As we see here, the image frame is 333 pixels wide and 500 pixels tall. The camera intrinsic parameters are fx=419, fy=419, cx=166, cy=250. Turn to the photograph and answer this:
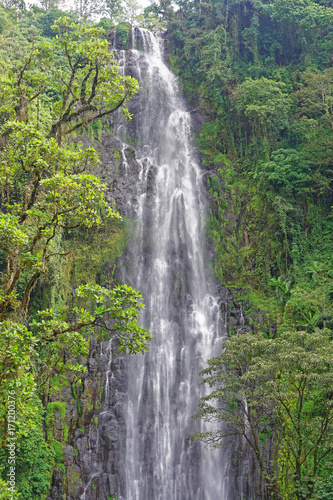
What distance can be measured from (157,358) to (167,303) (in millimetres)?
2432

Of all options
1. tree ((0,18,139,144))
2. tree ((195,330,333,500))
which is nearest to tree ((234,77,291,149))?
tree ((195,330,333,500))

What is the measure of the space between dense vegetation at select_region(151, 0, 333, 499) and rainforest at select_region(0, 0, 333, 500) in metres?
0.09

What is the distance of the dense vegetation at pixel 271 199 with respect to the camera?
1174cm

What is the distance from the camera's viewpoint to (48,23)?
2875 centimetres

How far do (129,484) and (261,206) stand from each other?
13.2 m

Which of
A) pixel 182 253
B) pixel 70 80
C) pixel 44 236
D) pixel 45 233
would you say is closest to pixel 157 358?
pixel 182 253

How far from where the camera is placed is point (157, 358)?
16875 mm

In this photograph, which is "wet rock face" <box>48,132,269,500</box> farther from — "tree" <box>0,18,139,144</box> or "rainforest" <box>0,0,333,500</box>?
"tree" <box>0,18,139,144</box>

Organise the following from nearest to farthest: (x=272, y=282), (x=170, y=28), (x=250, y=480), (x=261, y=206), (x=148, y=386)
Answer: (x=250, y=480)
(x=148, y=386)
(x=272, y=282)
(x=261, y=206)
(x=170, y=28)

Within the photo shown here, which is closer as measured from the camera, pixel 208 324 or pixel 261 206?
pixel 208 324

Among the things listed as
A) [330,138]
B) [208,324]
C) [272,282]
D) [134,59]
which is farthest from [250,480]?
[134,59]

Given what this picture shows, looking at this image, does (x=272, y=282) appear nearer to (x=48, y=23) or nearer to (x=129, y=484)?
(x=129, y=484)

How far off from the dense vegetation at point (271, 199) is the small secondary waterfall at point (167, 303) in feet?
3.29

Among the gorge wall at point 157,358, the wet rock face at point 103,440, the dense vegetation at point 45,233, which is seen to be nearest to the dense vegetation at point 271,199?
the wet rock face at point 103,440
